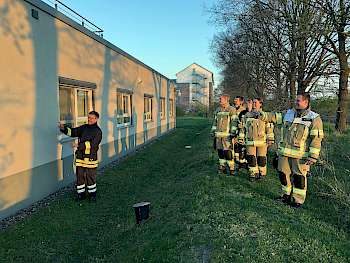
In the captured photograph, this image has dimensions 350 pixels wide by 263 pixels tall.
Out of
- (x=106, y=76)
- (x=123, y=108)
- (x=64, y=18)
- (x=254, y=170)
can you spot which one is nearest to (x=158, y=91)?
(x=123, y=108)

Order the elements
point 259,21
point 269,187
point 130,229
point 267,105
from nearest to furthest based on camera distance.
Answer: point 130,229
point 269,187
point 259,21
point 267,105

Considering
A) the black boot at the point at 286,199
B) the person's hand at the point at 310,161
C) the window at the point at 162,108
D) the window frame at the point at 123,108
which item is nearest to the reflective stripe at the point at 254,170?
the black boot at the point at 286,199

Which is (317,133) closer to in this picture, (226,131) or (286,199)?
(286,199)

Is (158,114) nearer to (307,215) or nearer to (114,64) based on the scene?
(114,64)

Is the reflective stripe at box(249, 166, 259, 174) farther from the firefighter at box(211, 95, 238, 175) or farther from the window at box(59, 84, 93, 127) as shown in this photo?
the window at box(59, 84, 93, 127)

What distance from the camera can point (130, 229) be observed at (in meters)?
5.53

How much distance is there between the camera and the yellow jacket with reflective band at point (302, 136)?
18.0 feet

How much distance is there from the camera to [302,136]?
221 inches

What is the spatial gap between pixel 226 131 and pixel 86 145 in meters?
3.27

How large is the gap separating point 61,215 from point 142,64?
12.3 m

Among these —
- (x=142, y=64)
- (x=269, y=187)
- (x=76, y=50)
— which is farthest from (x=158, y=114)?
(x=269, y=187)

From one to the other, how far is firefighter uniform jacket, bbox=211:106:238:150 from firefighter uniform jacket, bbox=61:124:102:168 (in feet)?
9.60

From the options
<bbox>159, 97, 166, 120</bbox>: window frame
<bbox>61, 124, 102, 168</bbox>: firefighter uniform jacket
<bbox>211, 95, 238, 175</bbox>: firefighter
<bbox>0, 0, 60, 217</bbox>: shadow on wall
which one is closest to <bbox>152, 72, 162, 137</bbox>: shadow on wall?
<bbox>159, 97, 166, 120</bbox>: window frame

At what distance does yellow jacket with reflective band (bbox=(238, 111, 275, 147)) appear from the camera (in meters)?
7.63
